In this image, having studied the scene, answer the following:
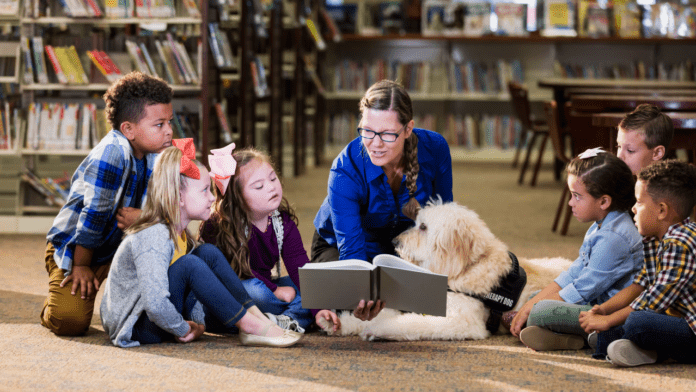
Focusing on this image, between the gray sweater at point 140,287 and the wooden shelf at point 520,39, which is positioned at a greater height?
the wooden shelf at point 520,39

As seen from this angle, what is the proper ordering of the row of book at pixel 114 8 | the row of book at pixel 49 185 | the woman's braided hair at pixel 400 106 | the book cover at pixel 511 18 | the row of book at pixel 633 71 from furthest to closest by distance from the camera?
the book cover at pixel 511 18, the row of book at pixel 633 71, the row of book at pixel 49 185, the row of book at pixel 114 8, the woman's braided hair at pixel 400 106

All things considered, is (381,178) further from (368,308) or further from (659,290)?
(659,290)

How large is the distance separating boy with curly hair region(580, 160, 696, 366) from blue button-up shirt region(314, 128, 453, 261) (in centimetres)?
71

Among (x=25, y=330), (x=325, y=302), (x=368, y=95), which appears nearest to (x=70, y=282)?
(x=25, y=330)

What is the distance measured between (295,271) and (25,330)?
91 cm

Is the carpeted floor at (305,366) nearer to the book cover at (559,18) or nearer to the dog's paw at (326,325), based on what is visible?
the dog's paw at (326,325)

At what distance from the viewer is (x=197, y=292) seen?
2203 millimetres

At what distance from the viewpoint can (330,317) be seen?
2391mm

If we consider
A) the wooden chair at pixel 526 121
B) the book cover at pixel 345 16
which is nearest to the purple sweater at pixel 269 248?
the wooden chair at pixel 526 121

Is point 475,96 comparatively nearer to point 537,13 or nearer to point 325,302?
point 537,13

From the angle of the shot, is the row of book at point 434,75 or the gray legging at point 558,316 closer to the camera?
the gray legging at point 558,316

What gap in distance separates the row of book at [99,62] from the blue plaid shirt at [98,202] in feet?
5.52

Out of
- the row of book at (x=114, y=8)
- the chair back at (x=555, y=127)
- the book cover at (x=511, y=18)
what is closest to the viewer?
the row of book at (x=114, y=8)

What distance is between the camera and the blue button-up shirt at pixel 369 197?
2.45m
